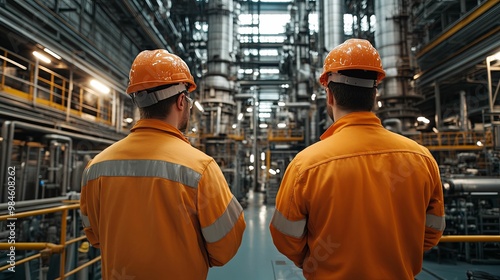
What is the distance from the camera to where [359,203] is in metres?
1.25

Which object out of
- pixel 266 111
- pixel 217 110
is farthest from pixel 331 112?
pixel 266 111

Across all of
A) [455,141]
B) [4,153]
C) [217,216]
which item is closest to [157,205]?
[217,216]

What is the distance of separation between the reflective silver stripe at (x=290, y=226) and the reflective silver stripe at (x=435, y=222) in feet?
2.21

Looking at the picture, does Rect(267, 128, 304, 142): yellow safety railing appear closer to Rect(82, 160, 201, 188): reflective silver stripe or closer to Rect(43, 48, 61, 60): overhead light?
Rect(43, 48, 61, 60): overhead light

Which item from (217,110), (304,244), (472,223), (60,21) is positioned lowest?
(472,223)

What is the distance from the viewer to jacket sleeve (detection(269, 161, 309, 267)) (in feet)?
4.45

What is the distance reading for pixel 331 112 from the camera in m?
1.63

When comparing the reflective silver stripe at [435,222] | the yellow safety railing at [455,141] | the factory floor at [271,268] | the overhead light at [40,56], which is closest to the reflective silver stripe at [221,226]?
the reflective silver stripe at [435,222]

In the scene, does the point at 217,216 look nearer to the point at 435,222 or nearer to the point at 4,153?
the point at 435,222

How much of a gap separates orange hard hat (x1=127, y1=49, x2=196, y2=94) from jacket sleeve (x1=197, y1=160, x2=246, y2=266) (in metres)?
0.52

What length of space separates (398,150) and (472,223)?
671 centimetres

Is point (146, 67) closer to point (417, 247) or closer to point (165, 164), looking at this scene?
point (165, 164)

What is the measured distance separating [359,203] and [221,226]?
65 cm

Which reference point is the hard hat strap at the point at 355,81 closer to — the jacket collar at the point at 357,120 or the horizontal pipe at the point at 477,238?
the jacket collar at the point at 357,120
